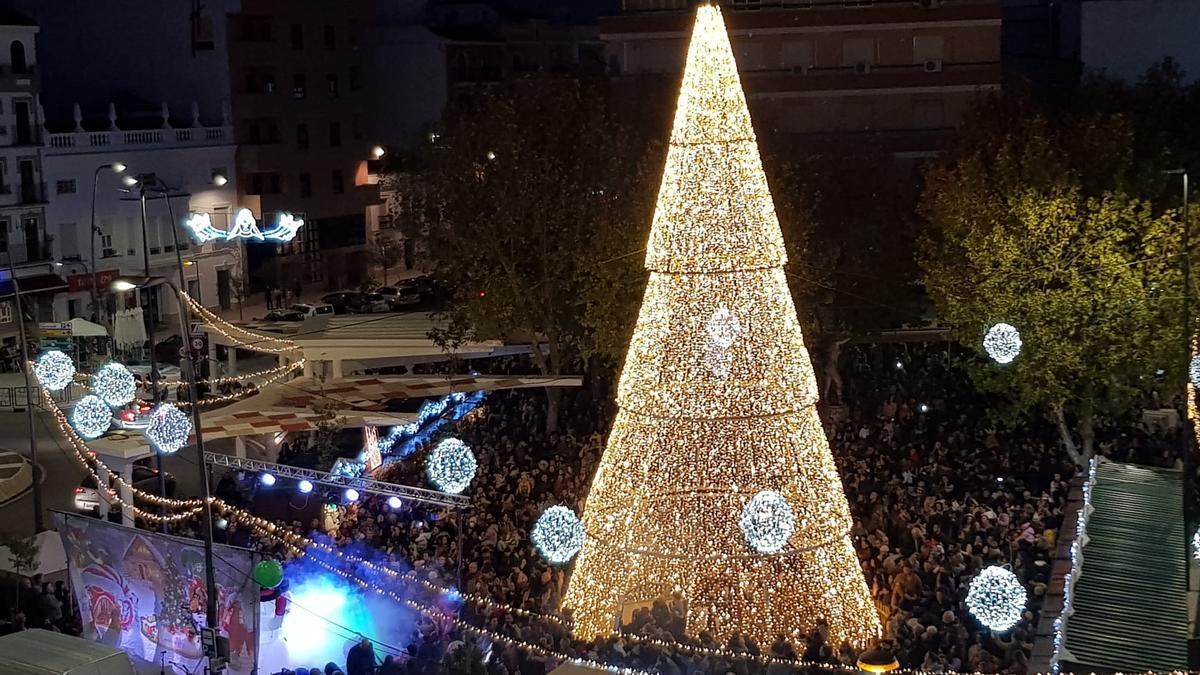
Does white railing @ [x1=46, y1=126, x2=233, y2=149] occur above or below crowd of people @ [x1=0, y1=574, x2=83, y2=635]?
above

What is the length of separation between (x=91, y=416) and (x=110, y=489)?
1.49 m

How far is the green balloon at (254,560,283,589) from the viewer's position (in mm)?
19391

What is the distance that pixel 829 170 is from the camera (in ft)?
136

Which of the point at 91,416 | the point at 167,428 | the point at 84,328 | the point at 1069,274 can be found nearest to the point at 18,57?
the point at 84,328

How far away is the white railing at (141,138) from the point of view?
161 feet

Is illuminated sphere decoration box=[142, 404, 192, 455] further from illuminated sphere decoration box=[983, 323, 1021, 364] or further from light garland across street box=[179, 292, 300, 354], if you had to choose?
illuminated sphere decoration box=[983, 323, 1021, 364]

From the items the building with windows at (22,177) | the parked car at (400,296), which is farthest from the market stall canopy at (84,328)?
the parked car at (400,296)

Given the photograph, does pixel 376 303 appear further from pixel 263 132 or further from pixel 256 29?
pixel 256 29

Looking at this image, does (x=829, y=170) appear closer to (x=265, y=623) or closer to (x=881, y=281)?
(x=881, y=281)

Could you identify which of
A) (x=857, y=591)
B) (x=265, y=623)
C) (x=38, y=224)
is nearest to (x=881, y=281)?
(x=857, y=591)

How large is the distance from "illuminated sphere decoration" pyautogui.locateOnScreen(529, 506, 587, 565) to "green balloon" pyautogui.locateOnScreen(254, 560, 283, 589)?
14.5ft

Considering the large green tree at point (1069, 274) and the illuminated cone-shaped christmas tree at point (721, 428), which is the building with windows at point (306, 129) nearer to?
the large green tree at point (1069, 274)

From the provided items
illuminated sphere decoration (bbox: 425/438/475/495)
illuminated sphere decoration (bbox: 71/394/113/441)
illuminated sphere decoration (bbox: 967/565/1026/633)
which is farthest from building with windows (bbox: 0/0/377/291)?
illuminated sphere decoration (bbox: 967/565/1026/633)

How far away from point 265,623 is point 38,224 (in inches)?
1248
